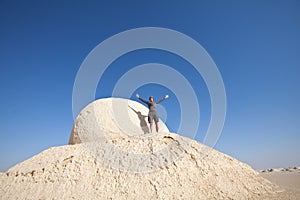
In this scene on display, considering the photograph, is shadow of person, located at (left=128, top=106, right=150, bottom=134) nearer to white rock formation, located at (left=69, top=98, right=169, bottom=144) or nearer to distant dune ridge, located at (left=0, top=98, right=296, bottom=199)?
white rock formation, located at (left=69, top=98, right=169, bottom=144)

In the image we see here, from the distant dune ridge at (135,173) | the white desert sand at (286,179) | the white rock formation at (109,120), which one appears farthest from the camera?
the white desert sand at (286,179)

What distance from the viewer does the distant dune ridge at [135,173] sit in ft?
25.8

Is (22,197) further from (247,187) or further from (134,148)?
(247,187)

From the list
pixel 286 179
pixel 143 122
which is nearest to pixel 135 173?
pixel 143 122

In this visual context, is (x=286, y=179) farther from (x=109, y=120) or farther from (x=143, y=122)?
(x=109, y=120)

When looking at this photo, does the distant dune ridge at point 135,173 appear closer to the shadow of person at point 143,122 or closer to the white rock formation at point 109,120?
the white rock formation at point 109,120

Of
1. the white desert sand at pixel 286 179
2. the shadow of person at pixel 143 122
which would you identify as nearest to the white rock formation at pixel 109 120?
the shadow of person at pixel 143 122

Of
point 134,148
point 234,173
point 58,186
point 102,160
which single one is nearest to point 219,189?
point 234,173

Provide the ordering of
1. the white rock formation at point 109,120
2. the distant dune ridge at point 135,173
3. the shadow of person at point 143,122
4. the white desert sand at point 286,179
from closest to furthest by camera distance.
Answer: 1. the distant dune ridge at point 135,173
2. the white rock formation at point 109,120
3. the shadow of person at point 143,122
4. the white desert sand at point 286,179

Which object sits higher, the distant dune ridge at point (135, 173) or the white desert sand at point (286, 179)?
the white desert sand at point (286, 179)

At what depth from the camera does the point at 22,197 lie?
26.0ft

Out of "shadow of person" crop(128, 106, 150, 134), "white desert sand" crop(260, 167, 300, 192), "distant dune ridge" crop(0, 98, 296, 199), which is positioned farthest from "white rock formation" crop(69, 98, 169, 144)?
"white desert sand" crop(260, 167, 300, 192)

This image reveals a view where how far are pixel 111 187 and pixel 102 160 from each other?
1.26 meters

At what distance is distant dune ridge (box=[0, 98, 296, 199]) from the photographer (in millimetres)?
7867
